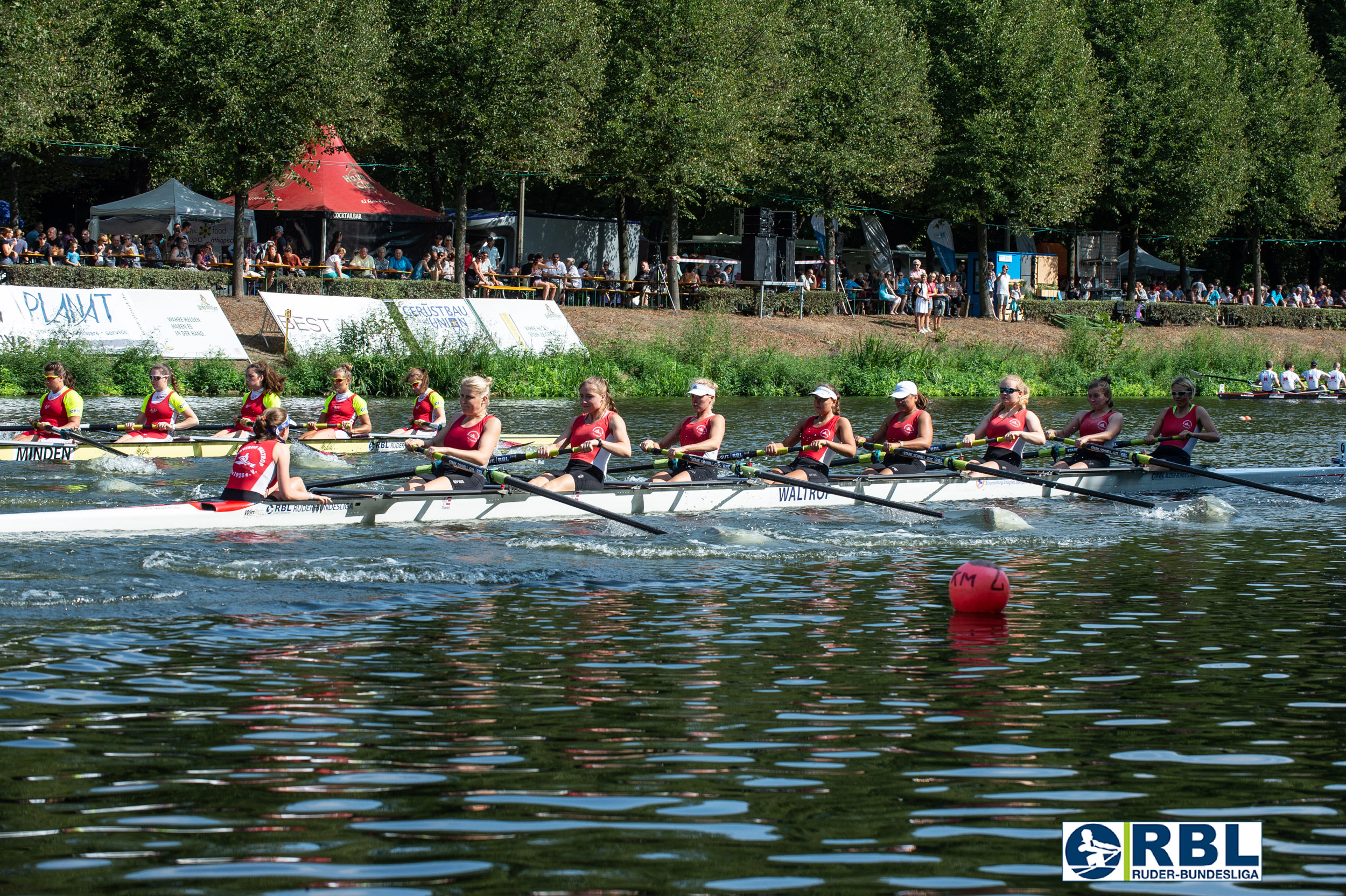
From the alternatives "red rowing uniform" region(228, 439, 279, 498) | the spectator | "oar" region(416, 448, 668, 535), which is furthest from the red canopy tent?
"red rowing uniform" region(228, 439, 279, 498)

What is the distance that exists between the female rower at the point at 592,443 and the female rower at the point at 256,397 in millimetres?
3487

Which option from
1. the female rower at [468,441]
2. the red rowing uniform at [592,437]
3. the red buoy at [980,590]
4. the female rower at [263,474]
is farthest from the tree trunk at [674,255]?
the red buoy at [980,590]

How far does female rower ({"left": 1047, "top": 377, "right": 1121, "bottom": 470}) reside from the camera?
58.1 feet

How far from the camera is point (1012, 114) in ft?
156

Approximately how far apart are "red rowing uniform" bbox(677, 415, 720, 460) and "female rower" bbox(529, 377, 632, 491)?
103cm

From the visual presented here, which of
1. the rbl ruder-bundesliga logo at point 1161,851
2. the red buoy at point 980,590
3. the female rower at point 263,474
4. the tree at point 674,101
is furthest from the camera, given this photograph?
the tree at point 674,101

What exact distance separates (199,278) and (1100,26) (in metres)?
35.5

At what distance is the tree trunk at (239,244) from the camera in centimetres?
3397

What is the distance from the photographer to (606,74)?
4031 cm

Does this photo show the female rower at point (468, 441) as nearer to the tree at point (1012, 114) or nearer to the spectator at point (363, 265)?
the spectator at point (363, 265)

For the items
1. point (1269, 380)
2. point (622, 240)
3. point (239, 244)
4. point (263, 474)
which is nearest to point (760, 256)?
point (622, 240)

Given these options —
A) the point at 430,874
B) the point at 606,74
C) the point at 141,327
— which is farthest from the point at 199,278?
the point at 430,874

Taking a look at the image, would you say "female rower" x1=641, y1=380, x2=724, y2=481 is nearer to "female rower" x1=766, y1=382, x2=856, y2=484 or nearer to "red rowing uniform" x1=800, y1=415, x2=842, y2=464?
"female rower" x1=766, y1=382, x2=856, y2=484

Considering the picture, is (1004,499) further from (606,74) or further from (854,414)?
(606,74)
